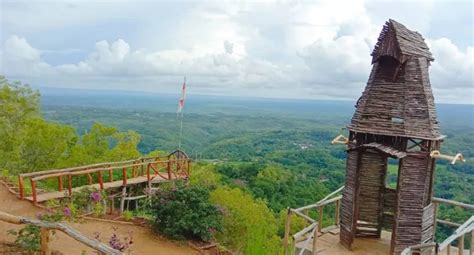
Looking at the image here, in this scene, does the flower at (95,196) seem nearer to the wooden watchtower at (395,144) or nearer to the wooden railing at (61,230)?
the wooden railing at (61,230)

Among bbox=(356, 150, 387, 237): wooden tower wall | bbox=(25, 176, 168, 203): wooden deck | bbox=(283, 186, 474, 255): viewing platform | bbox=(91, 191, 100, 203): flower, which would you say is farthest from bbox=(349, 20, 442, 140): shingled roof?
bbox=(25, 176, 168, 203): wooden deck

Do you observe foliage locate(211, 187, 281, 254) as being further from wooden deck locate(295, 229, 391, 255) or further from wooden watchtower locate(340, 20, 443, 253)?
wooden watchtower locate(340, 20, 443, 253)

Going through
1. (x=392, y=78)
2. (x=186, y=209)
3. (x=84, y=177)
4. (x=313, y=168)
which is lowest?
(x=313, y=168)

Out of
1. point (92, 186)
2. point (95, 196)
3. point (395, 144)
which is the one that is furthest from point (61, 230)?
point (395, 144)

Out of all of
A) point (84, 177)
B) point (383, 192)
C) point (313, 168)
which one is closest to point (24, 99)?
point (84, 177)

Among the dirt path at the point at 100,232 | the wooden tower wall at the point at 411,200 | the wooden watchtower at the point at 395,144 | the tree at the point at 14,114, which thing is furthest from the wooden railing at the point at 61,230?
the tree at the point at 14,114

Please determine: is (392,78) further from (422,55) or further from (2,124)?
(2,124)

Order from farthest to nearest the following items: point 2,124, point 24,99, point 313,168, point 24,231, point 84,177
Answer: point 313,168 → point 24,99 → point 2,124 → point 84,177 → point 24,231
